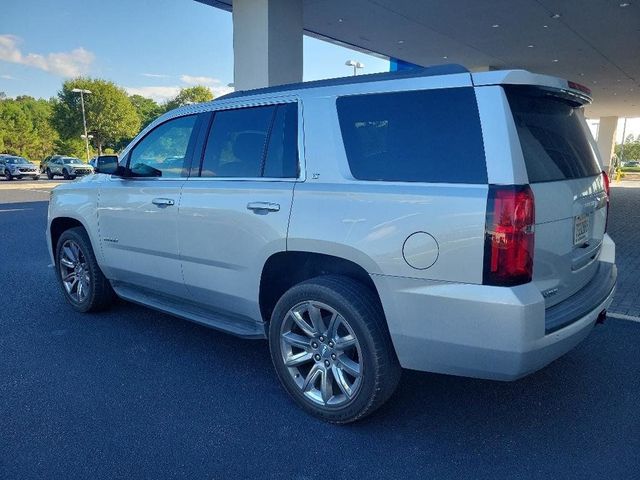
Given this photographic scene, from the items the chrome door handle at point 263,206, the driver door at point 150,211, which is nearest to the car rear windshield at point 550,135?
the chrome door handle at point 263,206

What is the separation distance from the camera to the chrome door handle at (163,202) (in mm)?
3521

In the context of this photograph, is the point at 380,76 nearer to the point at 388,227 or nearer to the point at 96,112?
the point at 388,227

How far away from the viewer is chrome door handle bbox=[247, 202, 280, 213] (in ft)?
9.43

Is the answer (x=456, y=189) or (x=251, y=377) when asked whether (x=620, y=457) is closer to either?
(x=456, y=189)

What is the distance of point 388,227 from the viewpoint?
242 cm

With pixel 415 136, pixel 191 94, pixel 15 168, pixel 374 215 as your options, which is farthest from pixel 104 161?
pixel 191 94

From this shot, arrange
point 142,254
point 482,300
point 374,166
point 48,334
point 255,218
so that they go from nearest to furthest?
point 482,300 < point 374,166 < point 255,218 < point 142,254 < point 48,334

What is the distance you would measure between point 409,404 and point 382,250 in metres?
1.15

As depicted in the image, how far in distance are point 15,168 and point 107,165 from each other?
110 ft

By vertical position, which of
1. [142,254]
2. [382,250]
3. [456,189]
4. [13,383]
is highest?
[456,189]

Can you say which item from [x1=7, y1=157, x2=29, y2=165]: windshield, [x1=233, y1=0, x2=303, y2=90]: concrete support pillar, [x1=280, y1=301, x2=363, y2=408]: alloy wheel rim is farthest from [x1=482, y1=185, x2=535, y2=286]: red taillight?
[x1=7, y1=157, x2=29, y2=165]: windshield

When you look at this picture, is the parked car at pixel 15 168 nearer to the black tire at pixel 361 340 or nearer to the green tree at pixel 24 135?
the green tree at pixel 24 135

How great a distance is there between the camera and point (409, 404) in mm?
2977

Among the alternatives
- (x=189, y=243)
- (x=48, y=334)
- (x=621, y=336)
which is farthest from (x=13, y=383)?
(x=621, y=336)
